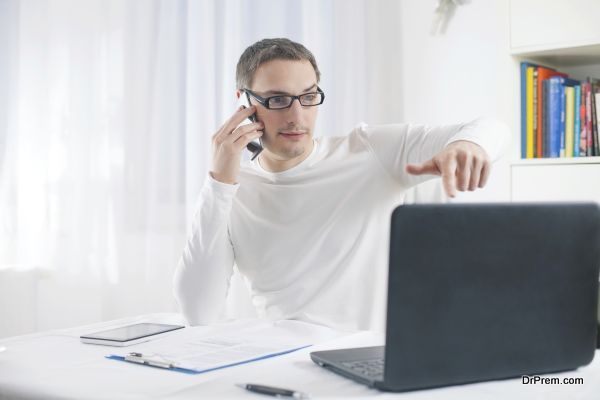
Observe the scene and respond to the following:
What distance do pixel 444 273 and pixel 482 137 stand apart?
27.6 inches

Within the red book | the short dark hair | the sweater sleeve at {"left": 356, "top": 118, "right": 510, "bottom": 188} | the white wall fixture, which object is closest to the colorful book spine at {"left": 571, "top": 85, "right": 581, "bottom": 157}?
the red book

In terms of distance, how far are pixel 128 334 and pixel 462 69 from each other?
2.05m

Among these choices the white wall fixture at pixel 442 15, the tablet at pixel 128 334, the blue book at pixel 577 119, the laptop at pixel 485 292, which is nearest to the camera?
the laptop at pixel 485 292

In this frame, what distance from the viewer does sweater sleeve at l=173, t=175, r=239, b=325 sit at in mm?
1719

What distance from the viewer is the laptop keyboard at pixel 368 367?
3.24 feet

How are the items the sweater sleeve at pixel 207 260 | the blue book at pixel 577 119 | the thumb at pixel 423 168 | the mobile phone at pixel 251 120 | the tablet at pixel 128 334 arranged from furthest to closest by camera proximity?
the blue book at pixel 577 119 → the mobile phone at pixel 251 120 → the sweater sleeve at pixel 207 260 → the tablet at pixel 128 334 → the thumb at pixel 423 168

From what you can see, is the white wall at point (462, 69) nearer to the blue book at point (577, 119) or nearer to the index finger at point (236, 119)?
the blue book at point (577, 119)

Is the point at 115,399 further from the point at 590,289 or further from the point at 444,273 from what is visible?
the point at 590,289

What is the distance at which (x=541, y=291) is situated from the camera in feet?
3.19

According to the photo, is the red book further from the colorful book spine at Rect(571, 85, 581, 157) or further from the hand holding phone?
the hand holding phone

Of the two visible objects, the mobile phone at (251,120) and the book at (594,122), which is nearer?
the mobile phone at (251,120)

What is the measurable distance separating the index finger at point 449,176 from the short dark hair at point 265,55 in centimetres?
74

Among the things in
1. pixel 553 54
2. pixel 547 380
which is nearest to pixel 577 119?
pixel 553 54

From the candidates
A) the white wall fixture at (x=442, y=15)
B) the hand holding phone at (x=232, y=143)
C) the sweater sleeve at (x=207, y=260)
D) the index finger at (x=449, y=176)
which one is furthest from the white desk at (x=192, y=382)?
the white wall fixture at (x=442, y=15)
